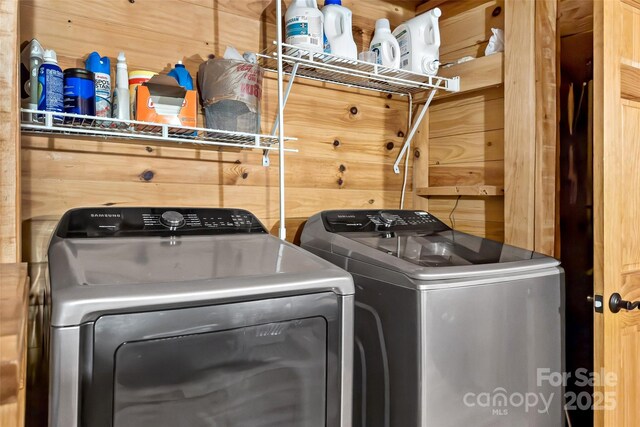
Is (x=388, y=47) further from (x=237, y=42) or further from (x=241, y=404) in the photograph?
(x=241, y=404)

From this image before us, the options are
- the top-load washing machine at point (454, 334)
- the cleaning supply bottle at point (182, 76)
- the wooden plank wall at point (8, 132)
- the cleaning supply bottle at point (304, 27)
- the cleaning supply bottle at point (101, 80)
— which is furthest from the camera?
the cleaning supply bottle at point (304, 27)

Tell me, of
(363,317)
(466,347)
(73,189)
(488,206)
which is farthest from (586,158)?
(73,189)

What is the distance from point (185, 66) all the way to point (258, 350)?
4.06ft

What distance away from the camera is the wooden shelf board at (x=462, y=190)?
2.10 metres

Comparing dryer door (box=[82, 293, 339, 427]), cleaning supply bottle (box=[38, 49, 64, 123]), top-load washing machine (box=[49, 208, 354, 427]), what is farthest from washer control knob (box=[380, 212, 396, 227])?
cleaning supply bottle (box=[38, 49, 64, 123])

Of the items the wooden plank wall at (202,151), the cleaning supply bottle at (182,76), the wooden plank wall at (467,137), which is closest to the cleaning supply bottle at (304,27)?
the wooden plank wall at (202,151)

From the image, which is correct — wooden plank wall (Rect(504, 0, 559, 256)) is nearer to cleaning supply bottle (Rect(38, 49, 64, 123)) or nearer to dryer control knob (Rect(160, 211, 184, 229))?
dryer control knob (Rect(160, 211, 184, 229))

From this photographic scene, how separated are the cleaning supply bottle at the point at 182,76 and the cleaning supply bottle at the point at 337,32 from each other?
0.61 meters

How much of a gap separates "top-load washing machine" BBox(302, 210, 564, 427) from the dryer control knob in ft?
1.84

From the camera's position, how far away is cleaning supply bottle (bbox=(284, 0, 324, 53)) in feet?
5.90

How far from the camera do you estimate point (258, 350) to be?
3.61 feet

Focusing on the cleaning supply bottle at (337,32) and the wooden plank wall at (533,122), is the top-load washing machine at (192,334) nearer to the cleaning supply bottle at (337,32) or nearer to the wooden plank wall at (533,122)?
the cleaning supply bottle at (337,32)

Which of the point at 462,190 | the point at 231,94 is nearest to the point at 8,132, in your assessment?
the point at 231,94

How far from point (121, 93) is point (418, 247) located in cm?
120
